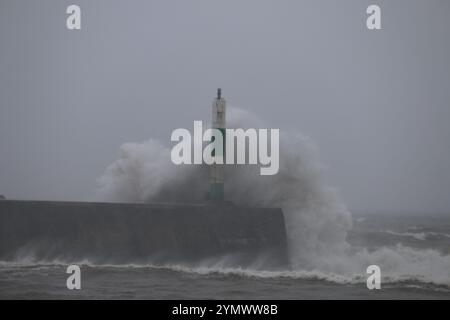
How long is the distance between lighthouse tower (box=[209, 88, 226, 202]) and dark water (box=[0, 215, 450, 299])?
348 cm

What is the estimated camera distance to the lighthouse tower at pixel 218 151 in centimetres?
2416

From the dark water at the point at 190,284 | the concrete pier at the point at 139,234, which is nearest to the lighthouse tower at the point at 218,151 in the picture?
the concrete pier at the point at 139,234

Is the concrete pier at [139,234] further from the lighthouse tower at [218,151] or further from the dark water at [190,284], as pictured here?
the lighthouse tower at [218,151]

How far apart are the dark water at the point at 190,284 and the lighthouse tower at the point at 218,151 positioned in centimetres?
348

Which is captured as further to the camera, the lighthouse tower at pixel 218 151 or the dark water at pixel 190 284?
the lighthouse tower at pixel 218 151

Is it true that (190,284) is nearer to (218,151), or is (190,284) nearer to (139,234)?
(139,234)

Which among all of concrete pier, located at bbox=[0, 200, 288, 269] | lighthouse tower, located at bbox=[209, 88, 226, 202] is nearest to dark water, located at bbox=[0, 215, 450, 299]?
concrete pier, located at bbox=[0, 200, 288, 269]

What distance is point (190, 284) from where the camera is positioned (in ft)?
63.2

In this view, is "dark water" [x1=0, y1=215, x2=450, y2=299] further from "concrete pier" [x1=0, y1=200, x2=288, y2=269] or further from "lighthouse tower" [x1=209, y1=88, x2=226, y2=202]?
"lighthouse tower" [x1=209, y1=88, x2=226, y2=202]

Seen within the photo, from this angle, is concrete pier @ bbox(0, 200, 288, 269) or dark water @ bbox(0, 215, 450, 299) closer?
dark water @ bbox(0, 215, 450, 299)

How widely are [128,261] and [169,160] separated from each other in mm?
6505

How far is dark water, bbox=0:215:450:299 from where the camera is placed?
691 inches
